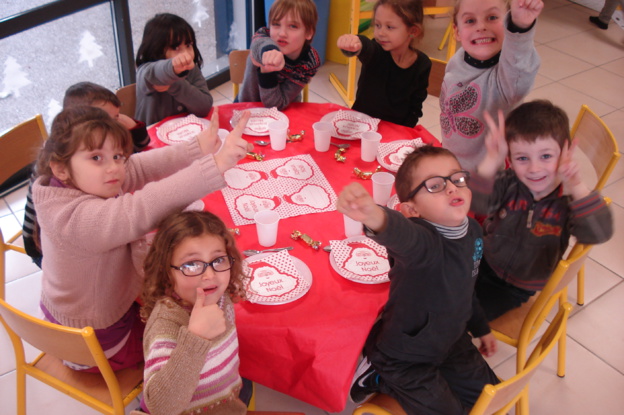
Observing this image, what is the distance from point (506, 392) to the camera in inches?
46.3

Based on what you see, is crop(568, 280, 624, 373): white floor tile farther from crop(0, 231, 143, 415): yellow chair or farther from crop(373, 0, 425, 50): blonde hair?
crop(0, 231, 143, 415): yellow chair

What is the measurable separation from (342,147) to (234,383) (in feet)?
3.45

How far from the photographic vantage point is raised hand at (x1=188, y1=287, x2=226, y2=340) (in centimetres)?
122

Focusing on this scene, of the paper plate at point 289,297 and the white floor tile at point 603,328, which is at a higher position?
the paper plate at point 289,297

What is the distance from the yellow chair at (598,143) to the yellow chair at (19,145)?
203 cm

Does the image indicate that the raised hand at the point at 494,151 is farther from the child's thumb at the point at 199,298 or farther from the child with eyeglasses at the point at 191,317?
the child's thumb at the point at 199,298

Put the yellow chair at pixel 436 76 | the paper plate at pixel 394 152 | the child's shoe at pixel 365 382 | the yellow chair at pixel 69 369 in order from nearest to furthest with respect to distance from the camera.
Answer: the yellow chair at pixel 69 369
the child's shoe at pixel 365 382
the paper plate at pixel 394 152
the yellow chair at pixel 436 76

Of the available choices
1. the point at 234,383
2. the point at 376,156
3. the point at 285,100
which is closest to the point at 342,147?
the point at 376,156

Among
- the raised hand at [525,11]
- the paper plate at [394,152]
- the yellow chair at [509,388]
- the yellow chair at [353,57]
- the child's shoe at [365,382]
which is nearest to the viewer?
the yellow chair at [509,388]

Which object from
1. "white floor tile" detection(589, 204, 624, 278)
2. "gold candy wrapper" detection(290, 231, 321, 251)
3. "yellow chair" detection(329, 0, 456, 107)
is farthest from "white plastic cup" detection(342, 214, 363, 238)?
"yellow chair" detection(329, 0, 456, 107)

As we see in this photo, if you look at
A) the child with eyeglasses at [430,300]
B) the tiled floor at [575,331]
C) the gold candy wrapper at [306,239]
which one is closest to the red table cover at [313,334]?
the gold candy wrapper at [306,239]

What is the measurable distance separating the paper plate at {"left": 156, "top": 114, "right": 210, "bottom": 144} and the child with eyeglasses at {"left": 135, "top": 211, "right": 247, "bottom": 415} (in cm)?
83

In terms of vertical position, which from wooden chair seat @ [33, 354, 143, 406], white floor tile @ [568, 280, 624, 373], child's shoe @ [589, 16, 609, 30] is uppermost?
wooden chair seat @ [33, 354, 143, 406]

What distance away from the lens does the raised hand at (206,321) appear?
122 centimetres
